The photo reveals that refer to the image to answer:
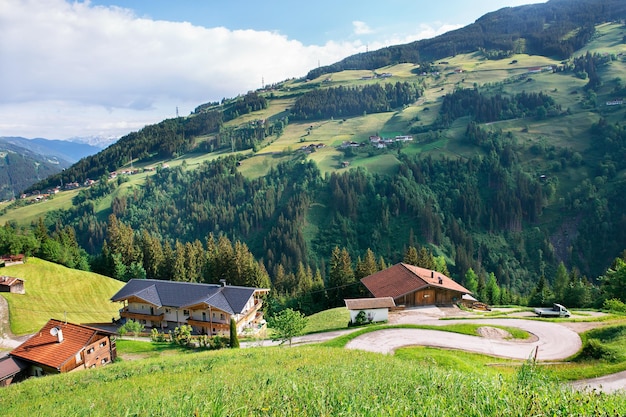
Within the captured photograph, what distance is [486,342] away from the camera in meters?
32.5

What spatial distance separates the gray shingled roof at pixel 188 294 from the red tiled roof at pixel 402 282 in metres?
18.2

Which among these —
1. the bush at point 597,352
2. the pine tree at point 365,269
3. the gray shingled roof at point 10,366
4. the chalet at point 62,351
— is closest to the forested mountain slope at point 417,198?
the pine tree at point 365,269

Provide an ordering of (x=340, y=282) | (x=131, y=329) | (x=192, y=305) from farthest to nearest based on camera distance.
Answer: (x=340, y=282)
(x=192, y=305)
(x=131, y=329)

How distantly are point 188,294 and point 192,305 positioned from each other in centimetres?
262

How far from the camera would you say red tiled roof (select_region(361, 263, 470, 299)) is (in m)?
50.0

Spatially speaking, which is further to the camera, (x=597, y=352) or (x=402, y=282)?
(x=402, y=282)

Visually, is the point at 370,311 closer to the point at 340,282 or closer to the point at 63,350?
the point at 340,282

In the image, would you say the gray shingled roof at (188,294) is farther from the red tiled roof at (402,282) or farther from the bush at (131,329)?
the red tiled roof at (402,282)

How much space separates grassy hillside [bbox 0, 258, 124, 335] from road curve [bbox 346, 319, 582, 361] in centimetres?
4172

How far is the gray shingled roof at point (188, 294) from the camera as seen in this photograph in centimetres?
4941

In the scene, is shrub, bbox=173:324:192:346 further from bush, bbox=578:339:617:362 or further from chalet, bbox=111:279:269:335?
bush, bbox=578:339:617:362

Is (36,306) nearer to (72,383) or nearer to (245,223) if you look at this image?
(72,383)

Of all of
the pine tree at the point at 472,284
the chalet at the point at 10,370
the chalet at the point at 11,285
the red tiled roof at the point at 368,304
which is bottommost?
the pine tree at the point at 472,284

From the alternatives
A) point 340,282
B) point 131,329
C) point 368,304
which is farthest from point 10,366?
point 340,282
